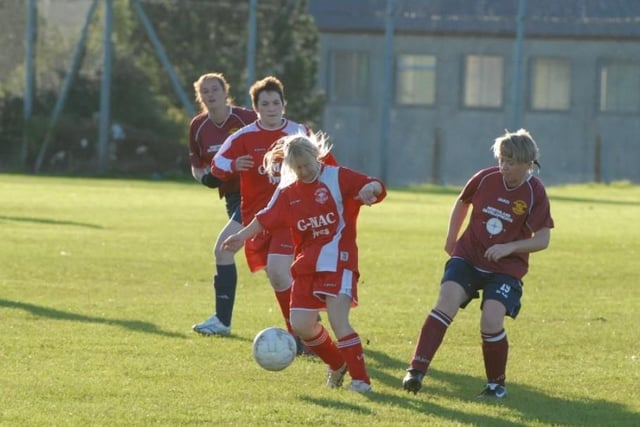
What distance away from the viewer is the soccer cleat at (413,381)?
7.71 m

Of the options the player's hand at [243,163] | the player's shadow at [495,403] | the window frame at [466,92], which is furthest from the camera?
the window frame at [466,92]

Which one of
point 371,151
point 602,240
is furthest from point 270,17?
point 602,240

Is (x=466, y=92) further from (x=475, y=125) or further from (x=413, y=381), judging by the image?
(x=413, y=381)

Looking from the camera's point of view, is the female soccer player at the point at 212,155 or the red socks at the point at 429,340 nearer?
the red socks at the point at 429,340

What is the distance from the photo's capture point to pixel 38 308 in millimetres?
11062

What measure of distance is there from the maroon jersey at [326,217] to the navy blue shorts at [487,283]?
0.56 m

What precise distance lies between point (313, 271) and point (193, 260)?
7.63 metres

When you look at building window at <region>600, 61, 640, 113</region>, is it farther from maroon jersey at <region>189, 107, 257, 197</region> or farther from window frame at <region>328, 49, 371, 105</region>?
maroon jersey at <region>189, 107, 257, 197</region>

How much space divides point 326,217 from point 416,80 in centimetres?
3618

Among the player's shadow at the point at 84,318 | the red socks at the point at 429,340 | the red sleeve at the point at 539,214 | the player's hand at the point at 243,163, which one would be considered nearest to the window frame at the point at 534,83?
the player's shadow at the point at 84,318

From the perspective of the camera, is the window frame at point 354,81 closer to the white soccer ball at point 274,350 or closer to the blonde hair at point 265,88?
the blonde hair at point 265,88

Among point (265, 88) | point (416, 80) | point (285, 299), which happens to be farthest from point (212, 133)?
point (416, 80)

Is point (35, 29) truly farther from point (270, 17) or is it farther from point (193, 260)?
point (193, 260)

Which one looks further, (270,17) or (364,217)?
(270,17)
